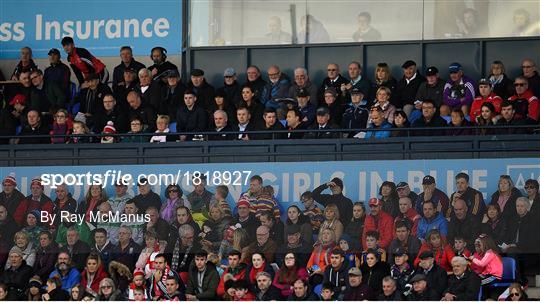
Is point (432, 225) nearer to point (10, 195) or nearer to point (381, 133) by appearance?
point (381, 133)

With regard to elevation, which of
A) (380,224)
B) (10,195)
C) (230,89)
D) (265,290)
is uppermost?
(230,89)

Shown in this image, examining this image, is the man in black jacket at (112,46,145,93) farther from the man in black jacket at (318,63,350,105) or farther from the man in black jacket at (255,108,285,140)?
the man in black jacket at (318,63,350,105)

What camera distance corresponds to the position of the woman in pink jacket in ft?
63.0

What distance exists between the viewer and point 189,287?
66.0ft

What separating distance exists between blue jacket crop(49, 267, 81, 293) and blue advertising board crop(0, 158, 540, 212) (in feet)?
3.87

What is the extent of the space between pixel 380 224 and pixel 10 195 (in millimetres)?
4932

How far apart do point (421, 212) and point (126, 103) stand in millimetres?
4669

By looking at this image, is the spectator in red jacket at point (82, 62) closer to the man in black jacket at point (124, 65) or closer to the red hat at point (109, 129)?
the man in black jacket at point (124, 65)

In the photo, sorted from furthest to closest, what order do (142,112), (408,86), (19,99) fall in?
1. (19,99)
2. (142,112)
3. (408,86)

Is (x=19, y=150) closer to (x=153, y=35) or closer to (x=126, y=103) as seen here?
(x=126, y=103)

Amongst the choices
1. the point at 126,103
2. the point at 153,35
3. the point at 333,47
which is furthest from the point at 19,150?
the point at 333,47

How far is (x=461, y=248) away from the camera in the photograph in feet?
63.9

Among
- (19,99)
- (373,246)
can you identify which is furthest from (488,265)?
(19,99)

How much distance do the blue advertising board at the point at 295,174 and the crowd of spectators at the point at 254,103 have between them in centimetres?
44
